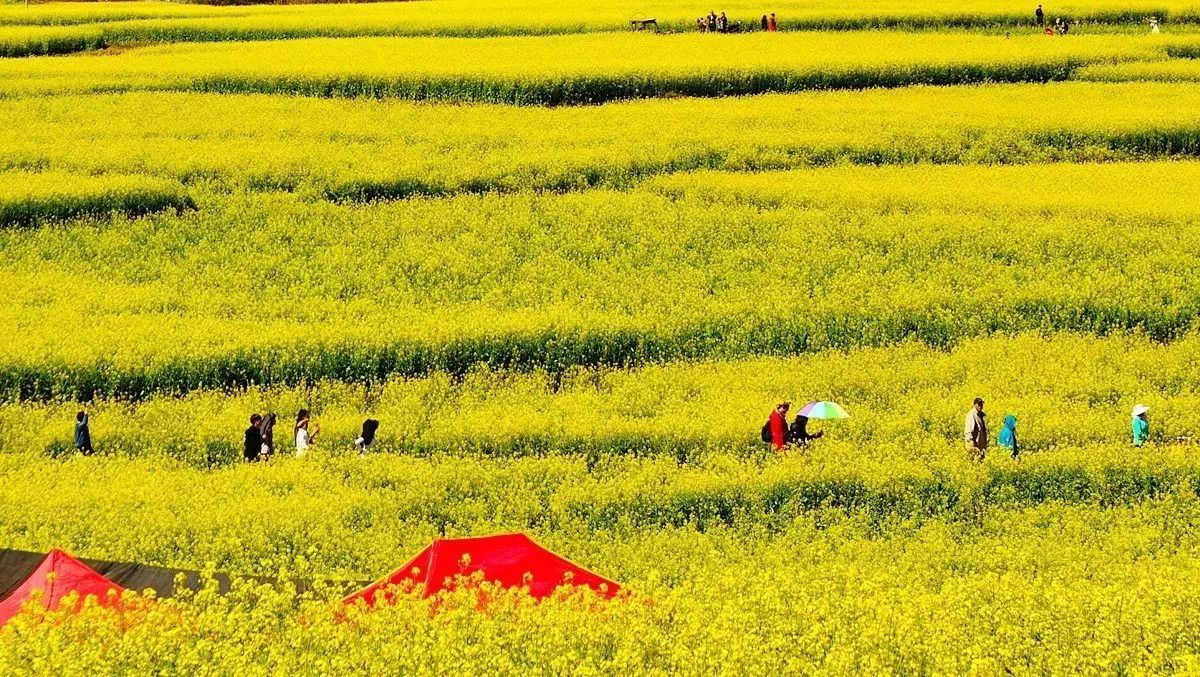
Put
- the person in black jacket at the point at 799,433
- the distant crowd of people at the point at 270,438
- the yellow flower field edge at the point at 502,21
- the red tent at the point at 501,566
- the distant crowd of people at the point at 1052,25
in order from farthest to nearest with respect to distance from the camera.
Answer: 1. the yellow flower field edge at the point at 502,21
2. the distant crowd of people at the point at 1052,25
3. the distant crowd of people at the point at 270,438
4. the person in black jacket at the point at 799,433
5. the red tent at the point at 501,566

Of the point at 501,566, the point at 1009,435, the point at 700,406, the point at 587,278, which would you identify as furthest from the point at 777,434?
the point at 587,278

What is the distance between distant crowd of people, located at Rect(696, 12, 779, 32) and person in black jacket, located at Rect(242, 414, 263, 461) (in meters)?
33.6

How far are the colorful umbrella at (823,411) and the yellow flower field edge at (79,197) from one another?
18.0 metres

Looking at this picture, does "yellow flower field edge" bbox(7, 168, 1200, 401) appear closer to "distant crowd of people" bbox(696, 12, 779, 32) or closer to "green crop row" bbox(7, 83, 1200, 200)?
"green crop row" bbox(7, 83, 1200, 200)

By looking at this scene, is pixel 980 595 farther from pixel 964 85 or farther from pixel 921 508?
pixel 964 85

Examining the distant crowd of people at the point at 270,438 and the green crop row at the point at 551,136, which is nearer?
the distant crowd of people at the point at 270,438

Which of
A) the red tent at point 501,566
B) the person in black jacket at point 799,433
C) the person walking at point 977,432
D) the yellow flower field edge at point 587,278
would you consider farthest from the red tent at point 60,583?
the person walking at point 977,432

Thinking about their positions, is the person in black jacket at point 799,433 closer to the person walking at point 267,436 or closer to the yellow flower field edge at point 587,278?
the yellow flower field edge at point 587,278

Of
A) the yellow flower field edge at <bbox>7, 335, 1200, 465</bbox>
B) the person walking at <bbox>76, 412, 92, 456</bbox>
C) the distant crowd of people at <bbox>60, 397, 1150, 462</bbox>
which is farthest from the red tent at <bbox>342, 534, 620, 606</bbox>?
the person walking at <bbox>76, 412, 92, 456</bbox>

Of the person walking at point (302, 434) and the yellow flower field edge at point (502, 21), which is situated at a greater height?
the yellow flower field edge at point (502, 21)

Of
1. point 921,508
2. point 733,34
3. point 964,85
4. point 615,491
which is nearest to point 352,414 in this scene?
point 615,491

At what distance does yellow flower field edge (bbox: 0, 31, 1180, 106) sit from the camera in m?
39.5

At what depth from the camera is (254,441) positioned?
744 inches

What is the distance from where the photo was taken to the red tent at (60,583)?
12.9 m
